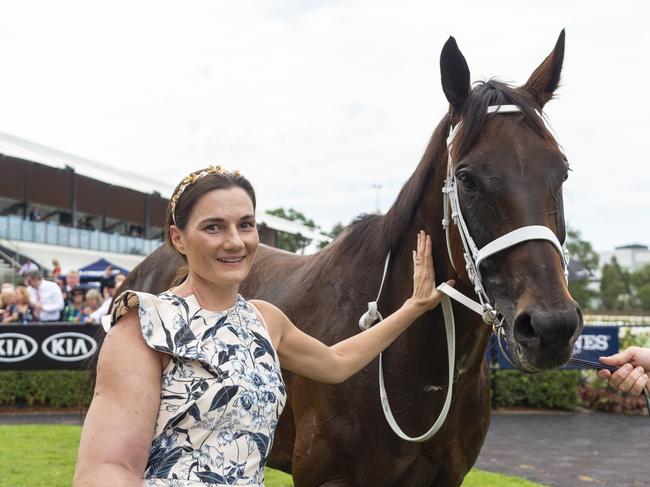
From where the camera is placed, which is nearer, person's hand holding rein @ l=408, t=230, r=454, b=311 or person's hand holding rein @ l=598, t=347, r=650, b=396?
person's hand holding rein @ l=598, t=347, r=650, b=396

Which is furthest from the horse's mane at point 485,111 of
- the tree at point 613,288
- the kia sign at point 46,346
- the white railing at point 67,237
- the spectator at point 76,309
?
the tree at point 613,288

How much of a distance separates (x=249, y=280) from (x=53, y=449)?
4.82m

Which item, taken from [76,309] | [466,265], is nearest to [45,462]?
[76,309]

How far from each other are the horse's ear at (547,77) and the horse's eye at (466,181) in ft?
1.83

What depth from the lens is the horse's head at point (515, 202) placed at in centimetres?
218

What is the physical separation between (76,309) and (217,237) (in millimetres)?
11908

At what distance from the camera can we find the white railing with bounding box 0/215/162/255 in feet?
82.8

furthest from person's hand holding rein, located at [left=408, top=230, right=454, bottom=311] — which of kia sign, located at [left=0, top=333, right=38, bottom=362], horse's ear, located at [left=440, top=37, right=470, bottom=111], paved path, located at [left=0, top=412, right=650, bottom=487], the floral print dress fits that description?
kia sign, located at [left=0, top=333, right=38, bottom=362]

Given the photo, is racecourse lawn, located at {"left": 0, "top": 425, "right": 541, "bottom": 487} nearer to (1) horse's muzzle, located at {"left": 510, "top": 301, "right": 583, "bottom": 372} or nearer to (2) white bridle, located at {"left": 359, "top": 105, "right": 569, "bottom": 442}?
(2) white bridle, located at {"left": 359, "top": 105, "right": 569, "bottom": 442}

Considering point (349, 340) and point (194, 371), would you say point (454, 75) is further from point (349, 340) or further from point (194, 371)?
point (194, 371)

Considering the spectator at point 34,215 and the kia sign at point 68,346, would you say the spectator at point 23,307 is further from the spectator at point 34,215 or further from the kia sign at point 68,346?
the spectator at point 34,215

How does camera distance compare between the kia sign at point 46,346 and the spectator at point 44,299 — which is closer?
the kia sign at point 46,346

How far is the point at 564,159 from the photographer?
8.44ft

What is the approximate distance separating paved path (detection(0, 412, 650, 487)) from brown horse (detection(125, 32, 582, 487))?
4433 mm
